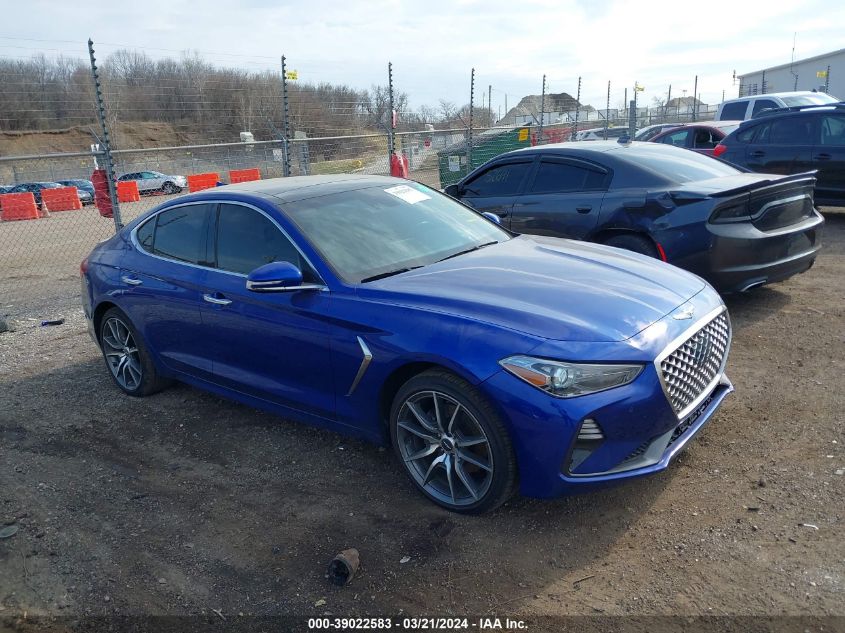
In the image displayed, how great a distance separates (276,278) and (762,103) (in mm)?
15336

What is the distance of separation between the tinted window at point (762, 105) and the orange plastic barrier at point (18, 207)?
22234mm

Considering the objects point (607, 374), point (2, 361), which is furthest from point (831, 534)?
point (2, 361)

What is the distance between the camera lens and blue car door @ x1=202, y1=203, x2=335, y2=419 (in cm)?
384

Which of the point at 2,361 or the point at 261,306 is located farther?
the point at 2,361

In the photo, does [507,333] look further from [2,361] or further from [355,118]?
[355,118]

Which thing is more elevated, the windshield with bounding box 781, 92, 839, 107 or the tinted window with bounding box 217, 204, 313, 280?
the windshield with bounding box 781, 92, 839, 107

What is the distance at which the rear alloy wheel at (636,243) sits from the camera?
19.7ft

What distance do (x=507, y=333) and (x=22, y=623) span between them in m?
2.41

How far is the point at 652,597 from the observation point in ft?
9.07

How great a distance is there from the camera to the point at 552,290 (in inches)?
139

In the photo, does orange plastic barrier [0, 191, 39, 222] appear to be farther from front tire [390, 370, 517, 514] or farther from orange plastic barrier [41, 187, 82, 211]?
front tire [390, 370, 517, 514]

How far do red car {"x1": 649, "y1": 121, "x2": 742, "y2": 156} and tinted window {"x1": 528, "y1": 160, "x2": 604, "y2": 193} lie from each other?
706 centimetres

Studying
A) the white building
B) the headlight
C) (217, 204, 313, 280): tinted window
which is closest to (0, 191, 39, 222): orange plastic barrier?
(217, 204, 313, 280): tinted window

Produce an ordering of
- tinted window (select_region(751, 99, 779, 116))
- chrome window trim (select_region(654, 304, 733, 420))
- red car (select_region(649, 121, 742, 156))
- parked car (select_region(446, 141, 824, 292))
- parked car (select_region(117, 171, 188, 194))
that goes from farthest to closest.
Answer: parked car (select_region(117, 171, 188, 194)) → tinted window (select_region(751, 99, 779, 116)) → red car (select_region(649, 121, 742, 156)) → parked car (select_region(446, 141, 824, 292)) → chrome window trim (select_region(654, 304, 733, 420))
